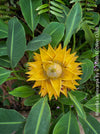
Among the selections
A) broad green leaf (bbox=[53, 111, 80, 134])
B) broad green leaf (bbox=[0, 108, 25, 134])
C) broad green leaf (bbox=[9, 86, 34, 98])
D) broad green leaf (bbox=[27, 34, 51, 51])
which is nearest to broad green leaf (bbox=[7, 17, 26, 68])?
broad green leaf (bbox=[27, 34, 51, 51])

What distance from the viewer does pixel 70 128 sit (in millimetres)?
716

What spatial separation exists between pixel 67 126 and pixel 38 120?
146 mm

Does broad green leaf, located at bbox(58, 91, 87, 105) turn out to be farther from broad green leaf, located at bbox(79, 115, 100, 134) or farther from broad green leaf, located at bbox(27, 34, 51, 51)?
broad green leaf, located at bbox(27, 34, 51, 51)

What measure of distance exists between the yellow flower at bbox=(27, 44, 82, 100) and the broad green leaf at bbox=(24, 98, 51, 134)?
0.39ft

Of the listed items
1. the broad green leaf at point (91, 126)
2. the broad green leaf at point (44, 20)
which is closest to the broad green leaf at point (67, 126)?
the broad green leaf at point (91, 126)

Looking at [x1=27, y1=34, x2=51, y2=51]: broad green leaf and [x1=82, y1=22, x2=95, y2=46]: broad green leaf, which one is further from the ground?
[x1=82, y1=22, x2=95, y2=46]: broad green leaf

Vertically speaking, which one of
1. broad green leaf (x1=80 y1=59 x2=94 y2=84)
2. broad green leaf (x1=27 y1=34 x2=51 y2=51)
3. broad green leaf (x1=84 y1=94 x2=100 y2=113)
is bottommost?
broad green leaf (x1=84 y1=94 x2=100 y2=113)

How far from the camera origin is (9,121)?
2.36ft

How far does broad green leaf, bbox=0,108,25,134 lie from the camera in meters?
0.71

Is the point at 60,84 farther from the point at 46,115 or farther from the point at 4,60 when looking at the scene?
the point at 4,60

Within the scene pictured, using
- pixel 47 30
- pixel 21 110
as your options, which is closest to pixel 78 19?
pixel 47 30

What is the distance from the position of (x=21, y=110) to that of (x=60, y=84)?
1.95ft

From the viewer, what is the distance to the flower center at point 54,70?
61cm

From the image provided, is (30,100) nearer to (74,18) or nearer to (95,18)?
(74,18)
